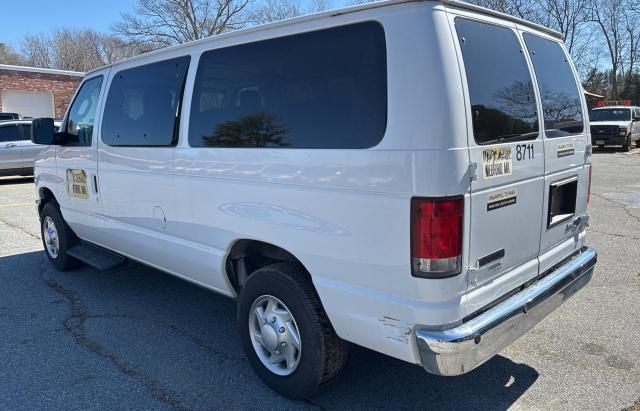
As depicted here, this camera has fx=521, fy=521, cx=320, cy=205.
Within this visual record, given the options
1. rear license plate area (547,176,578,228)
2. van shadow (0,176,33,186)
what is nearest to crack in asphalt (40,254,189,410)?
rear license plate area (547,176,578,228)

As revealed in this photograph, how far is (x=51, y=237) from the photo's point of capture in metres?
5.97

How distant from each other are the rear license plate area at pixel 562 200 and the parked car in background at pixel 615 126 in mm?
20341

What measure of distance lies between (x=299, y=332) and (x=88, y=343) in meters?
1.95

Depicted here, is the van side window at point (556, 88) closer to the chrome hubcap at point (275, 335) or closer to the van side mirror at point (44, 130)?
the chrome hubcap at point (275, 335)

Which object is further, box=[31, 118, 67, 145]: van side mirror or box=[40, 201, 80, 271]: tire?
box=[40, 201, 80, 271]: tire

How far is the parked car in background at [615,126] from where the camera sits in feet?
70.9

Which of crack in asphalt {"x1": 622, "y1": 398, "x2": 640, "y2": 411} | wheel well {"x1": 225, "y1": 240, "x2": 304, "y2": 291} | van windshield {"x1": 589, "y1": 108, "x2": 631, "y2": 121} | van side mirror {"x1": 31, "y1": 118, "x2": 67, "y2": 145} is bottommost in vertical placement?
crack in asphalt {"x1": 622, "y1": 398, "x2": 640, "y2": 411}

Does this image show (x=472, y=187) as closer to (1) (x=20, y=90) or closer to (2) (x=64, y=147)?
(2) (x=64, y=147)

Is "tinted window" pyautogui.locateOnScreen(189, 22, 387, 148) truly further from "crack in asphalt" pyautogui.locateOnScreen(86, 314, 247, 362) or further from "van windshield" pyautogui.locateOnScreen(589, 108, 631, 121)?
"van windshield" pyautogui.locateOnScreen(589, 108, 631, 121)

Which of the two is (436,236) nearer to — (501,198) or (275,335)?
(501,198)

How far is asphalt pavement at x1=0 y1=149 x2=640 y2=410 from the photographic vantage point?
3.20 metres

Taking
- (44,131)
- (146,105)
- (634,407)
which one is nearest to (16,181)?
(44,131)

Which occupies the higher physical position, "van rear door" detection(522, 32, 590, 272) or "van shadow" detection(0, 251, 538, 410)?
"van rear door" detection(522, 32, 590, 272)

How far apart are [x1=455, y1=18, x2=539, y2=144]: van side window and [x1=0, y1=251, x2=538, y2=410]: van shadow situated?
1.61m
